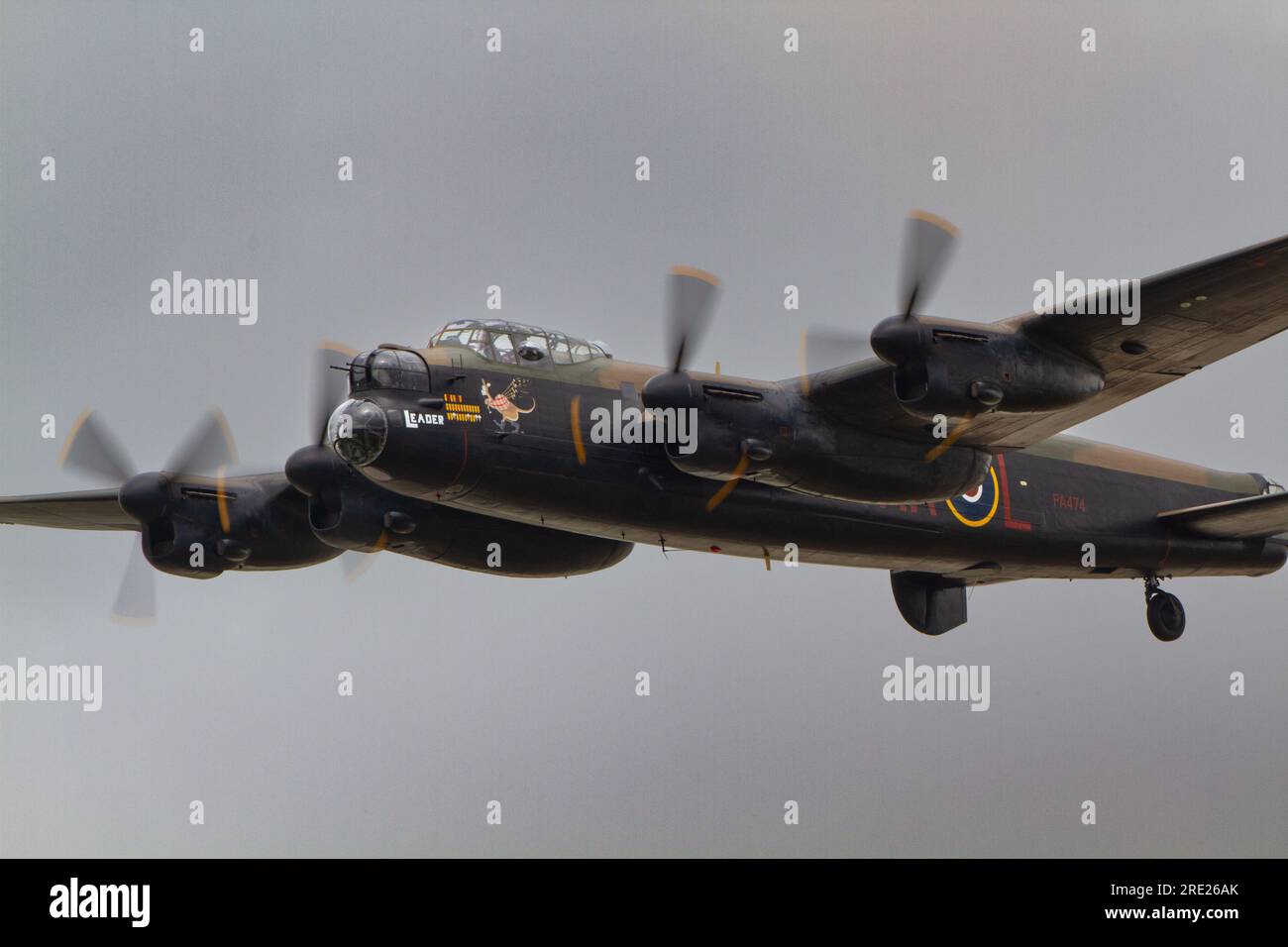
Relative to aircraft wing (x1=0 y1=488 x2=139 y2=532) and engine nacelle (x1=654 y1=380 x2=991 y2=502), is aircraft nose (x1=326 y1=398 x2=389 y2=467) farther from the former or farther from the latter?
aircraft wing (x1=0 y1=488 x2=139 y2=532)

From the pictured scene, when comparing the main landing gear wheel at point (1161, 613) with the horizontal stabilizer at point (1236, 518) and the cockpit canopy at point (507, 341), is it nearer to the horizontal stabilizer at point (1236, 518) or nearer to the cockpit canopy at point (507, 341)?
the horizontal stabilizer at point (1236, 518)

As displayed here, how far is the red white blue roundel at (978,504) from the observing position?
2566 centimetres

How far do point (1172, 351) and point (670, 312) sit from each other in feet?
22.8

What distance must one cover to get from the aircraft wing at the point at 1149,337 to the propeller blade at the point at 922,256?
1129 mm

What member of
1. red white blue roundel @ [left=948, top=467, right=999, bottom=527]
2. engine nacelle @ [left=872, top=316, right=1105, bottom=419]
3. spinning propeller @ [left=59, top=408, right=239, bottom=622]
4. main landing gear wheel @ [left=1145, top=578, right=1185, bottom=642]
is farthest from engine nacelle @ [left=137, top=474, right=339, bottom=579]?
main landing gear wheel @ [left=1145, top=578, right=1185, bottom=642]

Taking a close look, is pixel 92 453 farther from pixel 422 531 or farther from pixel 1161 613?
pixel 1161 613

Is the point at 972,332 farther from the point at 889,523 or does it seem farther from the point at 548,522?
the point at 548,522

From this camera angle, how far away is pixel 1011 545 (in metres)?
26.2

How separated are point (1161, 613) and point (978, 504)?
5.06 meters

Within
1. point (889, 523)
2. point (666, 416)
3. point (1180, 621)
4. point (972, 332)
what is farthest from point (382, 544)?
point (1180, 621)

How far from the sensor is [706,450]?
2141cm

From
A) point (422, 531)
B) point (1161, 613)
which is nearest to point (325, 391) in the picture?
point (422, 531)

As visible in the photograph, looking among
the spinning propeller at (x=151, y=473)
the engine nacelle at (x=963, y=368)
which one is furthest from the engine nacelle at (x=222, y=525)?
the engine nacelle at (x=963, y=368)

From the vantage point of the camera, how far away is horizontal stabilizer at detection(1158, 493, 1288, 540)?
26500mm
